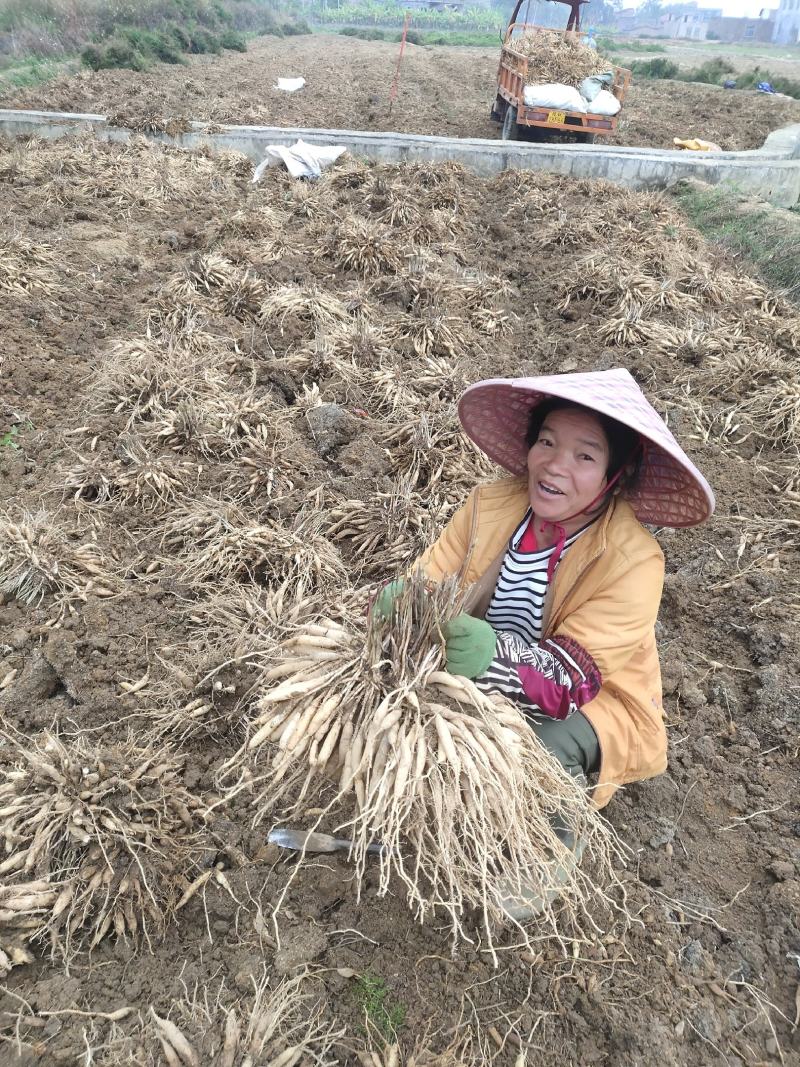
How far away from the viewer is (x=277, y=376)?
15.2 ft

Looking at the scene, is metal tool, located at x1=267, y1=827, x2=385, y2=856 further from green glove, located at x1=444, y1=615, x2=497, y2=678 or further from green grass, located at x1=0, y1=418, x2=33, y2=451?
green grass, located at x1=0, y1=418, x2=33, y2=451

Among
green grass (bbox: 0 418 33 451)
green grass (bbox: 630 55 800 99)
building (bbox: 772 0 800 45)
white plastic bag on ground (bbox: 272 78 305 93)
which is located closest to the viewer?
green grass (bbox: 0 418 33 451)

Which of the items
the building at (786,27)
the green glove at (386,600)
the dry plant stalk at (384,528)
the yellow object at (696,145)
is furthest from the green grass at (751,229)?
the building at (786,27)

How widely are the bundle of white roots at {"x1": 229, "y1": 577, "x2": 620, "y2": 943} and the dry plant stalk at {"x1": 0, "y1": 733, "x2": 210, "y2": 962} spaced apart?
65cm

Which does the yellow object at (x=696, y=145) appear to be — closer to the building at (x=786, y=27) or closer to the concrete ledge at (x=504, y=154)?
the concrete ledge at (x=504, y=154)

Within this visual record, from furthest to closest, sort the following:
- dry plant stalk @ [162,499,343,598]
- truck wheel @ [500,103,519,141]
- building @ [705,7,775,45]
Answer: building @ [705,7,775,45] → truck wheel @ [500,103,519,141] → dry plant stalk @ [162,499,343,598]

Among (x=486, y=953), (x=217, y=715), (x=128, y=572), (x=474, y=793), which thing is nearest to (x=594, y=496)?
(x=474, y=793)

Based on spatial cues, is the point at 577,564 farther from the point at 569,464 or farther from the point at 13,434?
the point at 13,434

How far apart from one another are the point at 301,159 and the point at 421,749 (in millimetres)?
9212

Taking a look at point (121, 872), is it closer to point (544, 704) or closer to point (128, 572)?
point (544, 704)

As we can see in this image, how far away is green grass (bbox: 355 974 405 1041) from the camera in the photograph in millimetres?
1713

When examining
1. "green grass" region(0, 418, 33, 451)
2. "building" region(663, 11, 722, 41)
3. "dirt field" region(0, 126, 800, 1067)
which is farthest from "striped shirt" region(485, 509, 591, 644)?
"building" region(663, 11, 722, 41)

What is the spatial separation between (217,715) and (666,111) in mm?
19743

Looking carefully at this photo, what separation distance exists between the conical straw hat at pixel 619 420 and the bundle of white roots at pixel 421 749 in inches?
27.2
